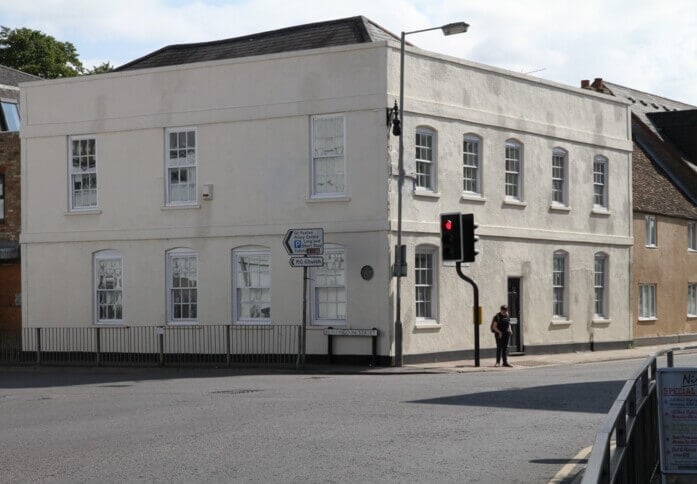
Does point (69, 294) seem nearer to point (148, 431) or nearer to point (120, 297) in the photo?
point (120, 297)

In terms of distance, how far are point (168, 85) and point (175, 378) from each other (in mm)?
9785

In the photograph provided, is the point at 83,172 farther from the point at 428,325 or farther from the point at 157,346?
the point at 428,325

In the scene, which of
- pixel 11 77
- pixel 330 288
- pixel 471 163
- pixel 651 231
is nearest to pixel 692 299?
pixel 651 231

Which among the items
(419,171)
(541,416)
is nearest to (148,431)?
(541,416)

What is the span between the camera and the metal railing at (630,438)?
22.0 ft

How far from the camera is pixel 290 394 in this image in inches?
821

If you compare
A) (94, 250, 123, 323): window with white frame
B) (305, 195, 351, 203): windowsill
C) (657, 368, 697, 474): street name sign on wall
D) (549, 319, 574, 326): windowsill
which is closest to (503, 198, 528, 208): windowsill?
(549, 319, 574, 326): windowsill

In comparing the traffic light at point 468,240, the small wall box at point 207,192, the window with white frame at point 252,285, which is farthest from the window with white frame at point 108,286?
the traffic light at point 468,240

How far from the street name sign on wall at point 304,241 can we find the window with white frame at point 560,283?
10609 millimetres

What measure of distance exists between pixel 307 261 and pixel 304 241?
0.58 m

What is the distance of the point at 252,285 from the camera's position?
32.8m

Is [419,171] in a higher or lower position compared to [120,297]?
higher

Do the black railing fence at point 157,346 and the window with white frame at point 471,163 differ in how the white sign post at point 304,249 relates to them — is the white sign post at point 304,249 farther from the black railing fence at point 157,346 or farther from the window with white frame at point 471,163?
the window with white frame at point 471,163

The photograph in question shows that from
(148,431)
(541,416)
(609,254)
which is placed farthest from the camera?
(609,254)
